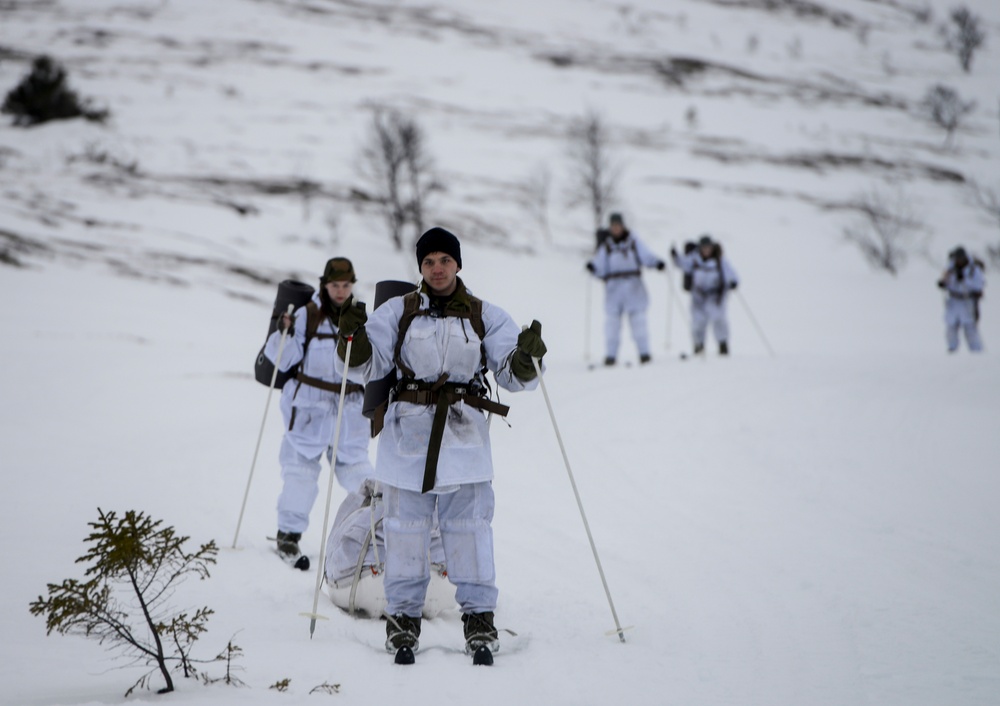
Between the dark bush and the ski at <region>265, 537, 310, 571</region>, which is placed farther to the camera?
the dark bush

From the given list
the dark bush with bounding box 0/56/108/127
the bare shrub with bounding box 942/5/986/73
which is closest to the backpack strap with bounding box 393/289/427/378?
the dark bush with bounding box 0/56/108/127

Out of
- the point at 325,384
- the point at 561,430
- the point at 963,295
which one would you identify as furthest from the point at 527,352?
the point at 963,295

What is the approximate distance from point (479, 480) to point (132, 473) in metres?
4.71

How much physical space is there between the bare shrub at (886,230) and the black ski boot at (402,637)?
2500 cm

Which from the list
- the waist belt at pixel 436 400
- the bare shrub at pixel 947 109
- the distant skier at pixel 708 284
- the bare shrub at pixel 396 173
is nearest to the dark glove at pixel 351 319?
the waist belt at pixel 436 400

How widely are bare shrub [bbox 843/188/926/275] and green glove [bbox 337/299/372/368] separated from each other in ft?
82.0

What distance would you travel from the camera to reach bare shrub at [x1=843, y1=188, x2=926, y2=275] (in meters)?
25.4

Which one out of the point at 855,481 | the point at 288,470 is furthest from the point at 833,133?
the point at 288,470

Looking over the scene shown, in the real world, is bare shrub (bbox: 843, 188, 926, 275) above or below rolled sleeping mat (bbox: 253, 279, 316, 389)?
above

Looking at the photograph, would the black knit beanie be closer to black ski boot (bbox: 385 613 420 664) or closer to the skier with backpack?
the skier with backpack

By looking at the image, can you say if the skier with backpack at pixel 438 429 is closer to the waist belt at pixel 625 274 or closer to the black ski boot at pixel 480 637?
the black ski boot at pixel 480 637

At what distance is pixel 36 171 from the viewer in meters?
21.1

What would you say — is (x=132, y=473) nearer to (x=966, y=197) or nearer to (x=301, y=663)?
(x=301, y=663)

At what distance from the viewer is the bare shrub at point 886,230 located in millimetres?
25422
